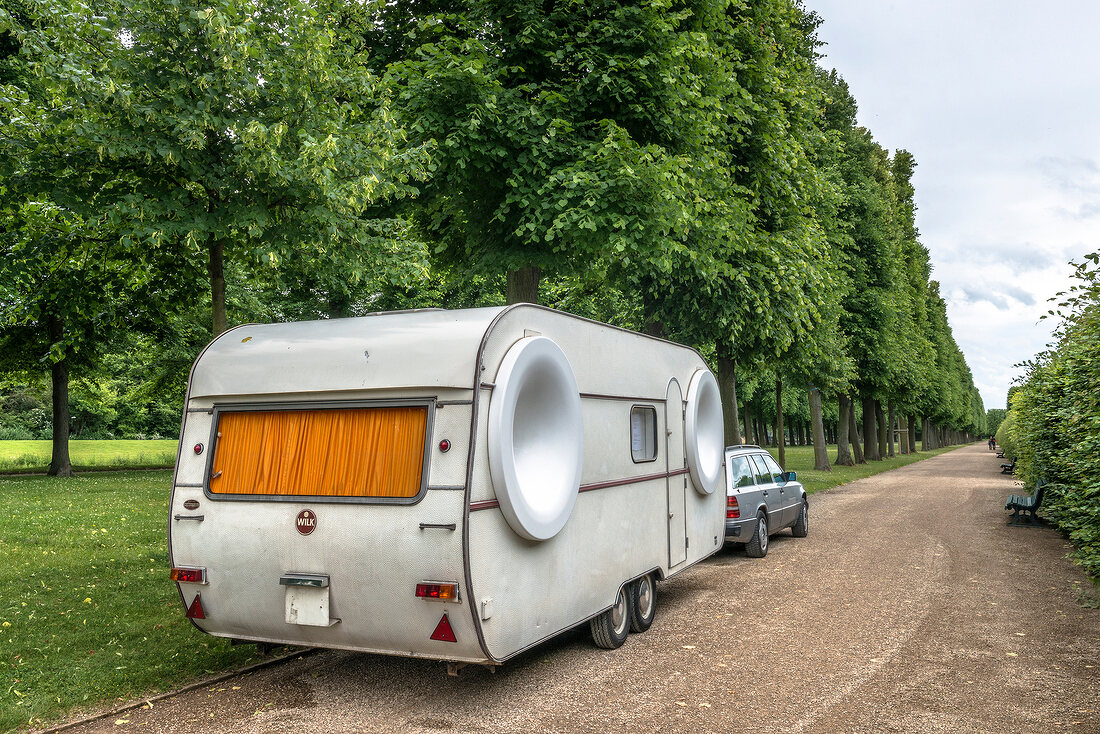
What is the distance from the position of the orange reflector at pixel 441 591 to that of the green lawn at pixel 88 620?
241cm

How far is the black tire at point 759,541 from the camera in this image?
468 inches

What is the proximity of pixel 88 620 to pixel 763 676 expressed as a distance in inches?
242

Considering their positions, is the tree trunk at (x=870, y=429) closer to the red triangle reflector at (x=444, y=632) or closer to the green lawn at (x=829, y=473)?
the green lawn at (x=829, y=473)

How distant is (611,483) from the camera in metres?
7.07


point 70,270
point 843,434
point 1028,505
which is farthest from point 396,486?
point 843,434

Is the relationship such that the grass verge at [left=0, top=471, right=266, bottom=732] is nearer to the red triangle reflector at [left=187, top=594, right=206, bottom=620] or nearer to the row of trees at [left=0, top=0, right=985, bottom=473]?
the red triangle reflector at [left=187, top=594, right=206, bottom=620]

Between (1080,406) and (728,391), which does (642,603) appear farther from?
(728,391)

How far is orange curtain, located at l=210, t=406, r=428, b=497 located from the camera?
5.37m

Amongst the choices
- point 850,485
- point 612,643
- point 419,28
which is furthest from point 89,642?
point 850,485

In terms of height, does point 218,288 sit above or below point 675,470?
above

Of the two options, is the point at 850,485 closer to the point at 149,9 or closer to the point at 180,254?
the point at 180,254

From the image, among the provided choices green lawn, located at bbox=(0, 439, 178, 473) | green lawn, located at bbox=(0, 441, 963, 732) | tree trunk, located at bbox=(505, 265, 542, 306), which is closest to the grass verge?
green lawn, located at bbox=(0, 441, 963, 732)

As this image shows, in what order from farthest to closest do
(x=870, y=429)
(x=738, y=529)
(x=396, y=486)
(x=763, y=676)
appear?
(x=870, y=429)
(x=738, y=529)
(x=763, y=676)
(x=396, y=486)

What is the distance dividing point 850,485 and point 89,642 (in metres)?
23.1
